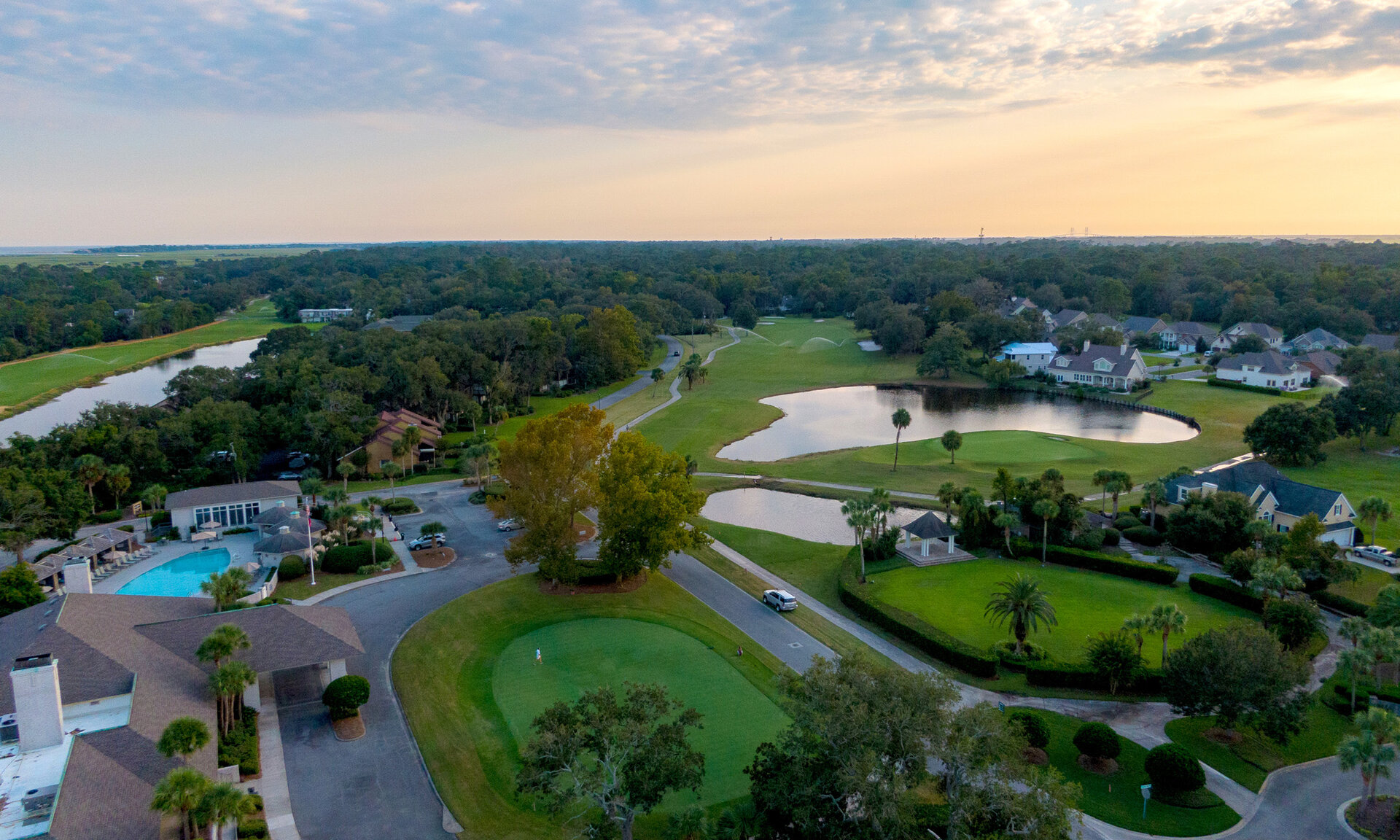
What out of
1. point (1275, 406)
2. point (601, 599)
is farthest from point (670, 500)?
point (1275, 406)

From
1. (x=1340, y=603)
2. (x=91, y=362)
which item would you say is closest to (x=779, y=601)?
(x=1340, y=603)

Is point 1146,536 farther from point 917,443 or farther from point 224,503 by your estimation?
point 224,503

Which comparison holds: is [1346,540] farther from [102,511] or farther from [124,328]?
[124,328]

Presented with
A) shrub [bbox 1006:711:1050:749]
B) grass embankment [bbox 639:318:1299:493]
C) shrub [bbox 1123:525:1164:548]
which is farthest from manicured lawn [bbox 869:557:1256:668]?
grass embankment [bbox 639:318:1299:493]

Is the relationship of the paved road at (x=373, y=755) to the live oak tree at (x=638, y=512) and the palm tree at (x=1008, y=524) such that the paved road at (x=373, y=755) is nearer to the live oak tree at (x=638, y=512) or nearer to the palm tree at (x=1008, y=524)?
the live oak tree at (x=638, y=512)

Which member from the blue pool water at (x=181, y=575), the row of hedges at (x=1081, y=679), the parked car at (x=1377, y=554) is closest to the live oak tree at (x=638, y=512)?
the row of hedges at (x=1081, y=679)

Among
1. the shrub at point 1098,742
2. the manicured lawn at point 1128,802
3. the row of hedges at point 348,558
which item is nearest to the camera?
the manicured lawn at point 1128,802

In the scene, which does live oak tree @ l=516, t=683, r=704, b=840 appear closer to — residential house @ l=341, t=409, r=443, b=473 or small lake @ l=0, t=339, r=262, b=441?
residential house @ l=341, t=409, r=443, b=473

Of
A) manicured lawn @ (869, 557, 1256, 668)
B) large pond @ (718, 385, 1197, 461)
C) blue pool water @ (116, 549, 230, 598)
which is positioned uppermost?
blue pool water @ (116, 549, 230, 598)
